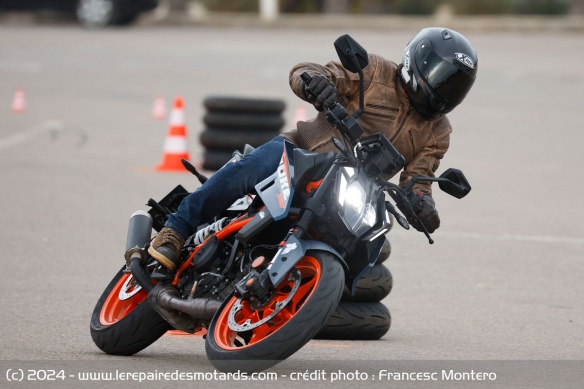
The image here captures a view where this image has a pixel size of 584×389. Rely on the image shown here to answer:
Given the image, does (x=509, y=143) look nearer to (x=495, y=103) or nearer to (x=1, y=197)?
(x=495, y=103)

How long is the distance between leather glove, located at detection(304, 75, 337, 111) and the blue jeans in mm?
505

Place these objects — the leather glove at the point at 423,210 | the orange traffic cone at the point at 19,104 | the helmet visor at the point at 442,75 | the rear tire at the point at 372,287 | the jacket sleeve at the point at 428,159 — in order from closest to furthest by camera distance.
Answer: the leather glove at the point at 423,210, the helmet visor at the point at 442,75, the jacket sleeve at the point at 428,159, the rear tire at the point at 372,287, the orange traffic cone at the point at 19,104

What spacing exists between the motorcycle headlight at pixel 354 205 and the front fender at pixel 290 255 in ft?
0.53

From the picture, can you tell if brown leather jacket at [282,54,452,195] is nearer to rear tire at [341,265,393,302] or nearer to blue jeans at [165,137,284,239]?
blue jeans at [165,137,284,239]

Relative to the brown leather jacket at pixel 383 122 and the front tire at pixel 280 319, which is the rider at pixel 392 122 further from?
the front tire at pixel 280 319

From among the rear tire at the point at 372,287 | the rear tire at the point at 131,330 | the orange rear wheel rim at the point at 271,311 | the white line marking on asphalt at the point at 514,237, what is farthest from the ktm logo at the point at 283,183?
the white line marking on asphalt at the point at 514,237

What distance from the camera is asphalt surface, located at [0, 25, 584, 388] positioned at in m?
6.95

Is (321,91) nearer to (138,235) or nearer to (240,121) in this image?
(138,235)

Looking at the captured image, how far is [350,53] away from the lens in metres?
6.10

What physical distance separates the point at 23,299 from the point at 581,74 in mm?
20367

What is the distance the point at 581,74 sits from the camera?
88.7 feet

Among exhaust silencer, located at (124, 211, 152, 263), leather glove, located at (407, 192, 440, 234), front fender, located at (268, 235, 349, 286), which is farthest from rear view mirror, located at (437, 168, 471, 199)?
exhaust silencer, located at (124, 211, 152, 263)

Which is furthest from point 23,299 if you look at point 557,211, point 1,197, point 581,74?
point 581,74

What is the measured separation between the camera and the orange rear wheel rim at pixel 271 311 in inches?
236
